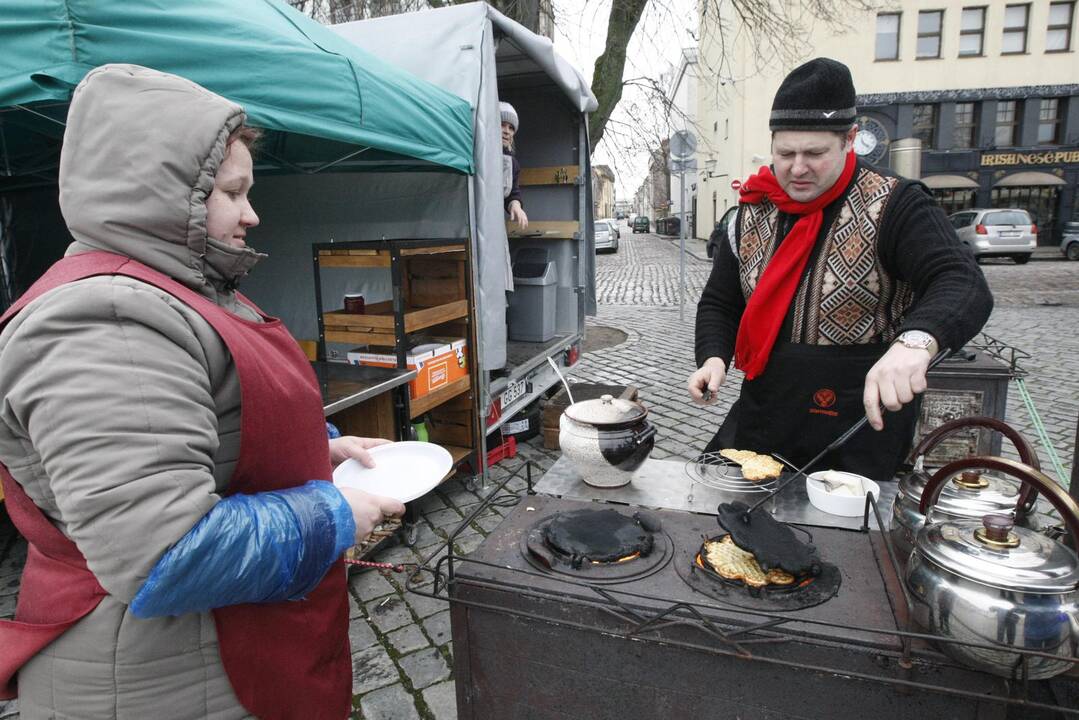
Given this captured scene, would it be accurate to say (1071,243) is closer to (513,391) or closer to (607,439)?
(513,391)

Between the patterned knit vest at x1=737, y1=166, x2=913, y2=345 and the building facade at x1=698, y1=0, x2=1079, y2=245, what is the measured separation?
939 inches

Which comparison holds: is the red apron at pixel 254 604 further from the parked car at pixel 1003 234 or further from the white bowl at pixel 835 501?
the parked car at pixel 1003 234

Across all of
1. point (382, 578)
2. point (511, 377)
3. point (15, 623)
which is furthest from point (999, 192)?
point (15, 623)

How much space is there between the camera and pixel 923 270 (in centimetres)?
185

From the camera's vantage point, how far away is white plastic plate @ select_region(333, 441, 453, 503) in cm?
170

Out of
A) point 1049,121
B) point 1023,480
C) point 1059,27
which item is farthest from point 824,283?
point 1059,27

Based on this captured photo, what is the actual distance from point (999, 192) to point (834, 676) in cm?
2873

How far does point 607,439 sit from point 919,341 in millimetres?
822

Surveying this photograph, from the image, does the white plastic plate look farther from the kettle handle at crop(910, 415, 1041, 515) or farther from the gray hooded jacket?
the kettle handle at crop(910, 415, 1041, 515)

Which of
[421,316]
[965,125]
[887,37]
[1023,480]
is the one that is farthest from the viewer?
[965,125]

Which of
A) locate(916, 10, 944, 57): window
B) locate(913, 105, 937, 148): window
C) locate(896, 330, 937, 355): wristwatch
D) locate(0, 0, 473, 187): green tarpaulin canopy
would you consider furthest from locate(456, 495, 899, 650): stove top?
locate(916, 10, 944, 57): window

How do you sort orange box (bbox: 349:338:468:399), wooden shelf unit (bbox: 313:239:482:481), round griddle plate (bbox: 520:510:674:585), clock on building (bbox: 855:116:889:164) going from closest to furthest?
round griddle plate (bbox: 520:510:674:585)
wooden shelf unit (bbox: 313:239:482:481)
orange box (bbox: 349:338:468:399)
clock on building (bbox: 855:116:889:164)

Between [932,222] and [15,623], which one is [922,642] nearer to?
[932,222]

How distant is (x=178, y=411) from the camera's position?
3.24 feet
